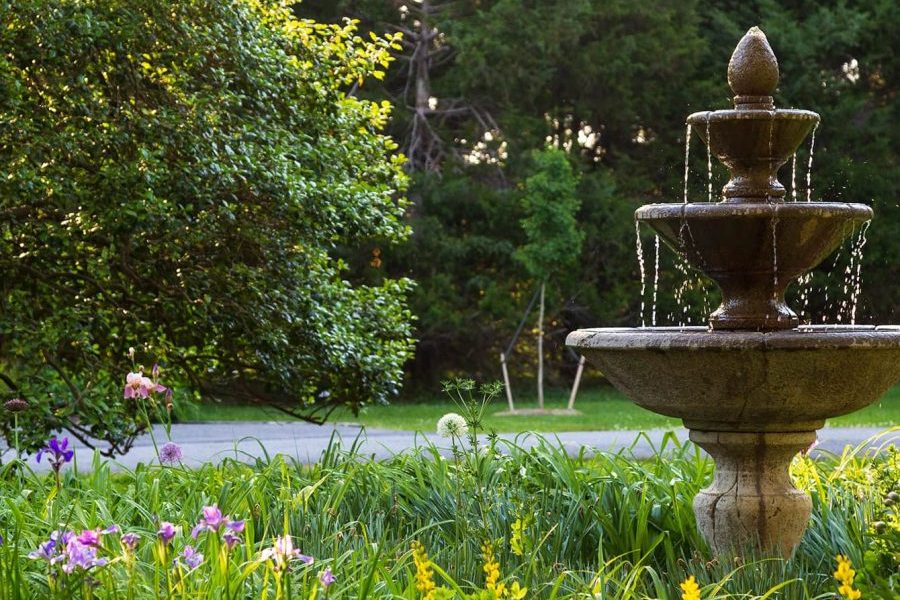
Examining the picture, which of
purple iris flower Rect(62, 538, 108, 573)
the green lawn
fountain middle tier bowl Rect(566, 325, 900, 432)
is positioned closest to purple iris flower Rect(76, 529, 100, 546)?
purple iris flower Rect(62, 538, 108, 573)

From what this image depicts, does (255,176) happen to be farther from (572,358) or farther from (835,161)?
(835,161)

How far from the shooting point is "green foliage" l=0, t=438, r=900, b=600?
411cm

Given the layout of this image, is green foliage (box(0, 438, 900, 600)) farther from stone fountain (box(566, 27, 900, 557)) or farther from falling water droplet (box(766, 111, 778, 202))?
falling water droplet (box(766, 111, 778, 202))

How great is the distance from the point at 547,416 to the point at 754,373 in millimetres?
14790

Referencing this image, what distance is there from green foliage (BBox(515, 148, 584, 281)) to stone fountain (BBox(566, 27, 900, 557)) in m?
14.7

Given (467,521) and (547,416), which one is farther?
(547,416)

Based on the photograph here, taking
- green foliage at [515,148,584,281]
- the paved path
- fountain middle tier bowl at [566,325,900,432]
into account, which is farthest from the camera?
green foliage at [515,148,584,281]

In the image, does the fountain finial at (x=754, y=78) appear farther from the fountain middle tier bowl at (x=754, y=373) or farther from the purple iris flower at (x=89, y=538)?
the purple iris flower at (x=89, y=538)

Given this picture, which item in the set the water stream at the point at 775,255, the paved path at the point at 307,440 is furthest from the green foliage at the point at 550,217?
the water stream at the point at 775,255

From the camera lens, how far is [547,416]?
19.4 m

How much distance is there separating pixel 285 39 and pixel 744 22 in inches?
797

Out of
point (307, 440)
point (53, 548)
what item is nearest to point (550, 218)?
point (307, 440)

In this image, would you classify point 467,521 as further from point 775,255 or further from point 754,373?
point 775,255

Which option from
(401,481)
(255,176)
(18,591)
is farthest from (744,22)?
(18,591)
